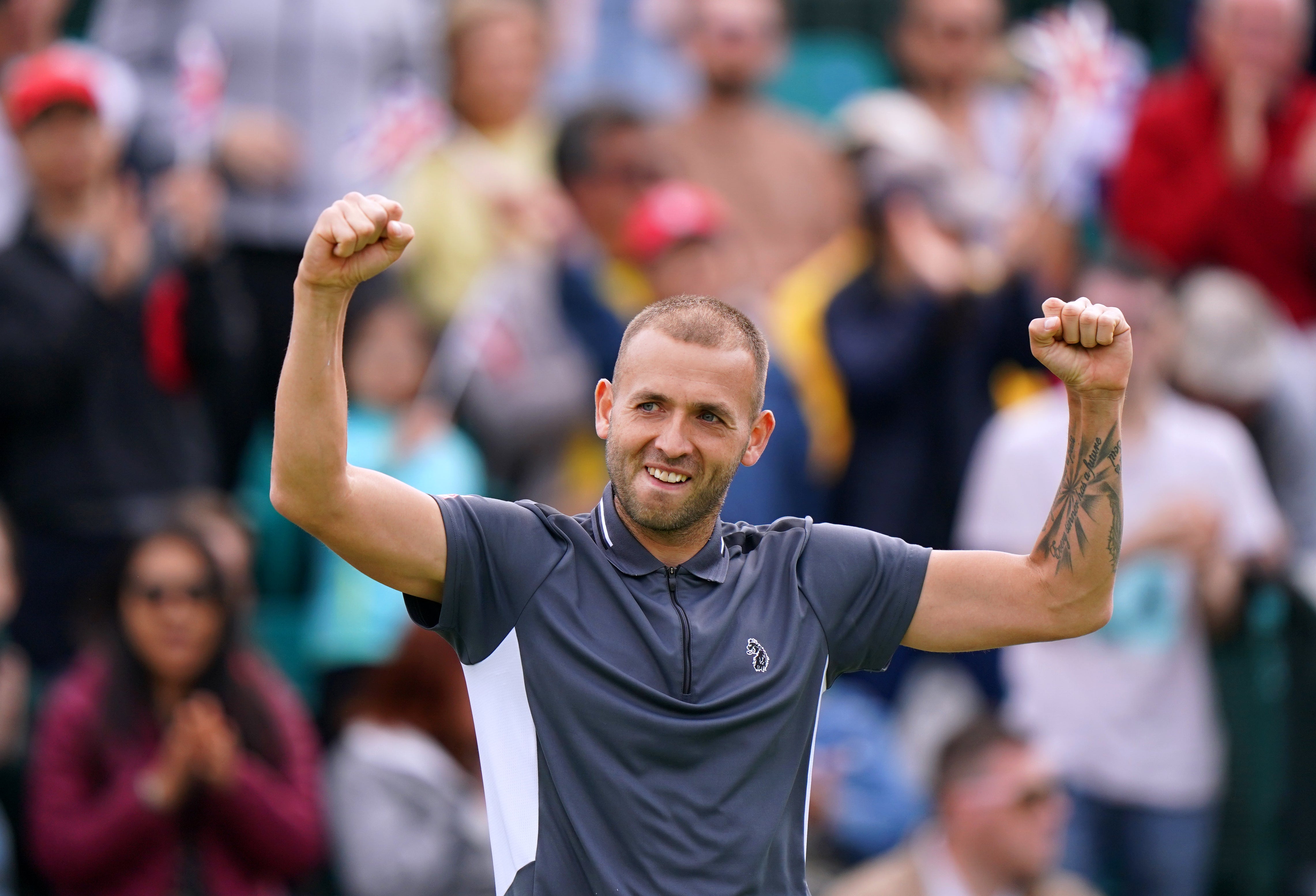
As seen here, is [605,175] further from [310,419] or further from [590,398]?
[310,419]

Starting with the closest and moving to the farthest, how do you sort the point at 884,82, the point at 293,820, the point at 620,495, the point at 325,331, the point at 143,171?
the point at 325,331 < the point at 620,495 < the point at 293,820 < the point at 143,171 < the point at 884,82

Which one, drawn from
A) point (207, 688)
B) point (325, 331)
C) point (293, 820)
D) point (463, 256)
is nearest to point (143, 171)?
point (463, 256)

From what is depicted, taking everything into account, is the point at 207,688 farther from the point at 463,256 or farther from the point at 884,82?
the point at 884,82

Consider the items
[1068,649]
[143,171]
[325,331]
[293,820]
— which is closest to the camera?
[325,331]

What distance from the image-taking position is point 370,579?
246 inches

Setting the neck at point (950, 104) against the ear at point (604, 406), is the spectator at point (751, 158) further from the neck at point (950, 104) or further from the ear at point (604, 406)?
the ear at point (604, 406)

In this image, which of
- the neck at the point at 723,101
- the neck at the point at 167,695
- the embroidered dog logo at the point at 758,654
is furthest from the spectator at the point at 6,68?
the embroidered dog logo at the point at 758,654

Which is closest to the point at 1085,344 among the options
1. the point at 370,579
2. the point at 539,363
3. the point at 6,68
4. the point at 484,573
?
the point at 484,573

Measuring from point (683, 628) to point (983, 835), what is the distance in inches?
120

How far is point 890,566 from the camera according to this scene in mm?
3164

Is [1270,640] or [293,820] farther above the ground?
[1270,640]

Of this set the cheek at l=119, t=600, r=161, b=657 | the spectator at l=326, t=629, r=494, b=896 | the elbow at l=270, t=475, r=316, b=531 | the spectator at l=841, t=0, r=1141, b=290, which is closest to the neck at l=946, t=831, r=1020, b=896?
the spectator at l=326, t=629, r=494, b=896

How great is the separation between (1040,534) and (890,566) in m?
0.27

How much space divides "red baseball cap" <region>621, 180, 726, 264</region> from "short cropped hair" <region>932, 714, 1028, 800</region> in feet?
6.72
